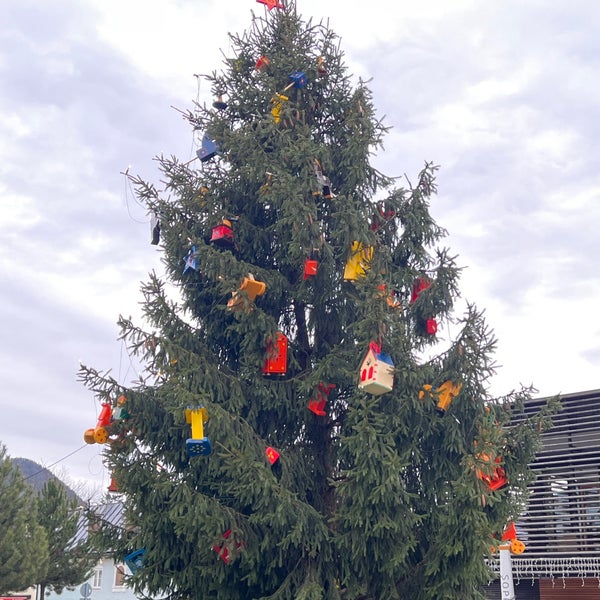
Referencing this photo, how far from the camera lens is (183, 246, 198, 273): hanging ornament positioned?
9047 millimetres

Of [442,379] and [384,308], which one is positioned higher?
[384,308]

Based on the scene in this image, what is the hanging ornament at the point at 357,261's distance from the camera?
8836 millimetres

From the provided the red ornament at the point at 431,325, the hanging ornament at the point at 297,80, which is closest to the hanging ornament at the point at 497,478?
the red ornament at the point at 431,325

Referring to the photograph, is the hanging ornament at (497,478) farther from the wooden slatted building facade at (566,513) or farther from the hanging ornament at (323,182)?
the wooden slatted building facade at (566,513)

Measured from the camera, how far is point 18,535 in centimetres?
1950

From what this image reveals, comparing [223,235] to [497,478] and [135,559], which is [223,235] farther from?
[497,478]

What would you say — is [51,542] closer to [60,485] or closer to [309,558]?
[60,485]

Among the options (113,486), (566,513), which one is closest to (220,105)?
(113,486)

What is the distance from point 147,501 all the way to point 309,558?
1921mm

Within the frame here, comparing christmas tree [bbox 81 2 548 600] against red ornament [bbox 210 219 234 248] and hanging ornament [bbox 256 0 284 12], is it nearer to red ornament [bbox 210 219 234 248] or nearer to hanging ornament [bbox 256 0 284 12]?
red ornament [bbox 210 219 234 248]

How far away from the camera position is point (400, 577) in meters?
7.98

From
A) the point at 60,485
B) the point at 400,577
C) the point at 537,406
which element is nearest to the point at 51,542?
the point at 60,485

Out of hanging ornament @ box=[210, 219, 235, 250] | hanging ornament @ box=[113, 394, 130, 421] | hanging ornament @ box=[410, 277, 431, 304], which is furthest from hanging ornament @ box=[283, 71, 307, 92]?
hanging ornament @ box=[113, 394, 130, 421]

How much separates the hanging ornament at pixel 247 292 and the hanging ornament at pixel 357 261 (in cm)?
114
